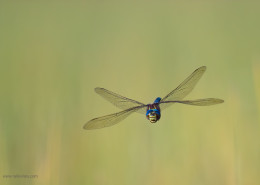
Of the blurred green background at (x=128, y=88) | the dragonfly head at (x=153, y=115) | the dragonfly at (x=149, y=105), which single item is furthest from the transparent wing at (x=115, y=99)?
the dragonfly head at (x=153, y=115)

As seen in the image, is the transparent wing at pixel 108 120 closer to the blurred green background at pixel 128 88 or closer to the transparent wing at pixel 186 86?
the blurred green background at pixel 128 88

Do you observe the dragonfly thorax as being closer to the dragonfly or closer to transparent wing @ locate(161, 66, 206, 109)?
the dragonfly

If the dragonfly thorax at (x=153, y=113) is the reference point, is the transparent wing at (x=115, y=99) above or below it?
above

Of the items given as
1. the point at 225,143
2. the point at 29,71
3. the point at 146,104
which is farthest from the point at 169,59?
the point at 29,71

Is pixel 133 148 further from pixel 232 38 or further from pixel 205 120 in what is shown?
pixel 232 38

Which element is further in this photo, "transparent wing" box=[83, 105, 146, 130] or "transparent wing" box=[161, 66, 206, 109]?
"transparent wing" box=[161, 66, 206, 109]

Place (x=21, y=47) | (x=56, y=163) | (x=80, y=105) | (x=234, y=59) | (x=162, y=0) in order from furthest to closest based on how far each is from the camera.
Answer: (x=162, y=0) → (x=21, y=47) → (x=234, y=59) → (x=80, y=105) → (x=56, y=163)

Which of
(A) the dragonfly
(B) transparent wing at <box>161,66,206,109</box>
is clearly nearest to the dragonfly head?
(A) the dragonfly
